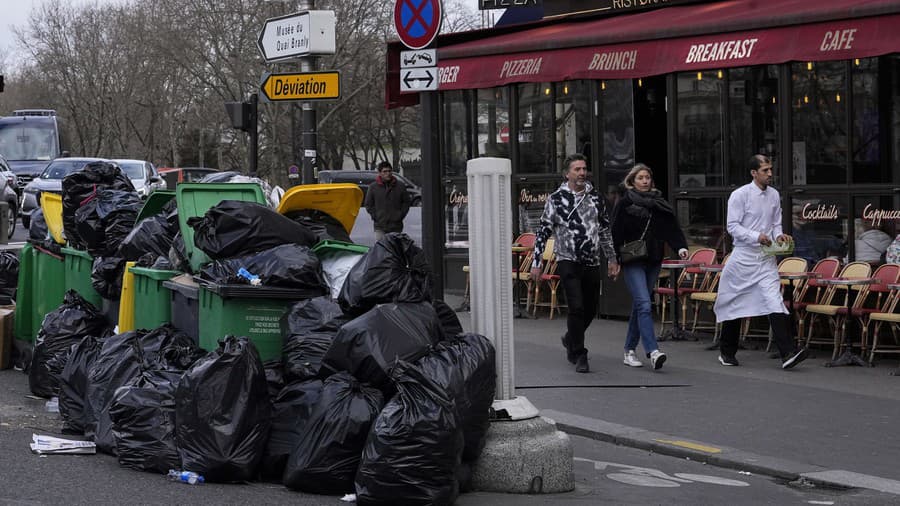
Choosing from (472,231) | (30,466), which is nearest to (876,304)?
(472,231)

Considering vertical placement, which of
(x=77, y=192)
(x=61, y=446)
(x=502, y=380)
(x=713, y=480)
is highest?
(x=77, y=192)

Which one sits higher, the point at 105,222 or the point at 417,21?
the point at 417,21

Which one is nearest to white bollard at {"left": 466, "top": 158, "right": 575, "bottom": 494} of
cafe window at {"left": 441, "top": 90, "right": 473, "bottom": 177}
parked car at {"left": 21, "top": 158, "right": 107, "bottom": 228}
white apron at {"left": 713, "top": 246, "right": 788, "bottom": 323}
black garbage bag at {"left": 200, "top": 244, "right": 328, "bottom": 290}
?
black garbage bag at {"left": 200, "top": 244, "right": 328, "bottom": 290}

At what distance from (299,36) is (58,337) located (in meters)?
4.48

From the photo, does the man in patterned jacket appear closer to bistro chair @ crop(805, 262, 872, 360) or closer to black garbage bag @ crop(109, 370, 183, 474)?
bistro chair @ crop(805, 262, 872, 360)

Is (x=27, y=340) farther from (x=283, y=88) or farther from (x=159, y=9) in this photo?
(x=159, y=9)

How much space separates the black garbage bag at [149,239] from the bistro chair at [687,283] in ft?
17.9

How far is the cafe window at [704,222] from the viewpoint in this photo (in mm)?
12835

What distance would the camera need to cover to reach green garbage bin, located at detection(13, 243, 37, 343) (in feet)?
35.2

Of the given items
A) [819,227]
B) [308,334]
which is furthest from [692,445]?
[819,227]

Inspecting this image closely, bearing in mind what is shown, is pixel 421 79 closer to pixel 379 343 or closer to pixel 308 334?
pixel 308 334

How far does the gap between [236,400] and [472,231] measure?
156cm

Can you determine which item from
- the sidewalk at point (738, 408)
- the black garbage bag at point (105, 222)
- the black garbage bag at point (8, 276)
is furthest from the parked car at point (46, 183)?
the sidewalk at point (738, 408)

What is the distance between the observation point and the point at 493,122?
598 inches
